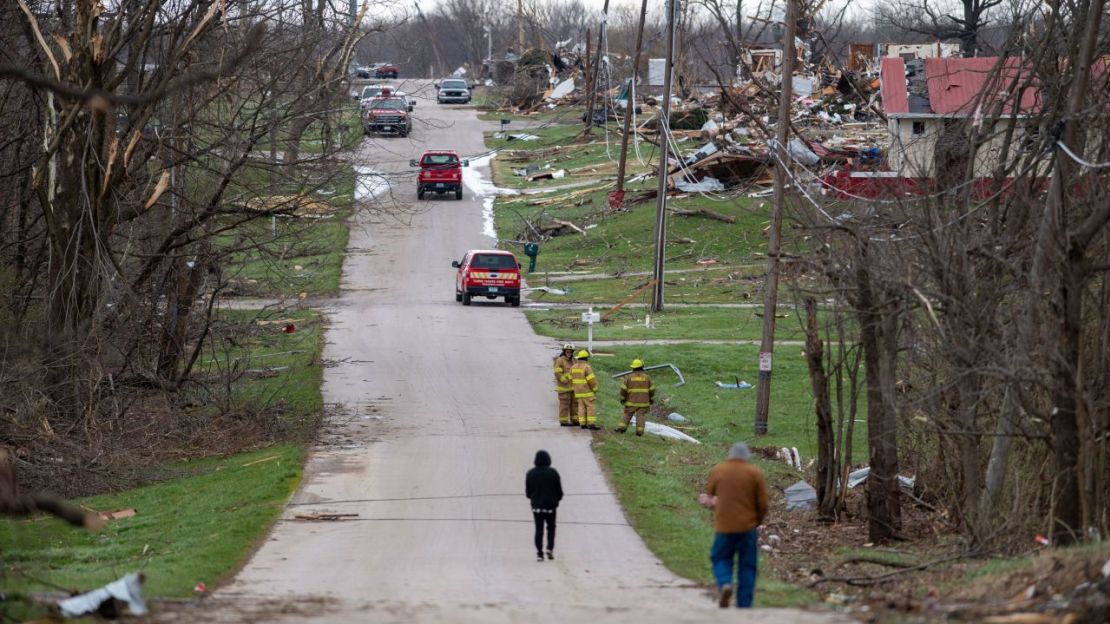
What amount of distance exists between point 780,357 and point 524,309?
9422 millimetres

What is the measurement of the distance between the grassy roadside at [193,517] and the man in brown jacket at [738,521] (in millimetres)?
5004

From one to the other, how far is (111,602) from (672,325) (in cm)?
2585

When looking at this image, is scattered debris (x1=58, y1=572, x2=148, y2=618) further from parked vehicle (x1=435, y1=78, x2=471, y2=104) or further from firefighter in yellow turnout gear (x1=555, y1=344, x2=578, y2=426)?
parked vehicle (x1=435, y1=78, x2=471, y2=104)

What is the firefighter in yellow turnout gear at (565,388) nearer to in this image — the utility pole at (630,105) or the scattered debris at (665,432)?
the scattered debris at (665,432)

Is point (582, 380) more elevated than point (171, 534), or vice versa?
point (582, 380)

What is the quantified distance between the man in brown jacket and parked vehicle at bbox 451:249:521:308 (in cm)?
2746

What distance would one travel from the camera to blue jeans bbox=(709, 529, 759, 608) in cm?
1147

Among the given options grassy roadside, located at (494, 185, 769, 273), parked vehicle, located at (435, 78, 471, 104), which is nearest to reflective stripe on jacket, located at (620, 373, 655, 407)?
grassy roadside, located at (494, 185, 769, 273)

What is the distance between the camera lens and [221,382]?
25.3 metres

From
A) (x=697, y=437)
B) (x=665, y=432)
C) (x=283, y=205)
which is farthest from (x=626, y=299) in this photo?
(x=283, y=205)

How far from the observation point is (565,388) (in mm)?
23141

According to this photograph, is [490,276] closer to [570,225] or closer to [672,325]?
[672,325]

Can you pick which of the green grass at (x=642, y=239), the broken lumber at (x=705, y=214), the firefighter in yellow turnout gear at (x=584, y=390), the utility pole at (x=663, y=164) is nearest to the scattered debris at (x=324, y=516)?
the firefighter in yellow turnout gear at (x=584, y=390)

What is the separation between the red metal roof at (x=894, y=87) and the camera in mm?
48062
